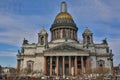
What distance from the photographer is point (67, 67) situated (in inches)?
2810

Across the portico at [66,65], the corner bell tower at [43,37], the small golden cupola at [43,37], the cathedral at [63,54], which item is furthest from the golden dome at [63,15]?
the portico at [66,65]

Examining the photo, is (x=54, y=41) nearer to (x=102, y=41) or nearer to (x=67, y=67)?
(x=67, y=67)

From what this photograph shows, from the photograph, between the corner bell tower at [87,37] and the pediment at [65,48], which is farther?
the corner bell tower at [87,37]

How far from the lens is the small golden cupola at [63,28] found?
81.2 meters

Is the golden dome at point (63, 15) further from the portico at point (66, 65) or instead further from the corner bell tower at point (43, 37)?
the portico at point (66, 65)

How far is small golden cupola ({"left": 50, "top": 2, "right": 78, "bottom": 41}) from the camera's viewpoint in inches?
3199

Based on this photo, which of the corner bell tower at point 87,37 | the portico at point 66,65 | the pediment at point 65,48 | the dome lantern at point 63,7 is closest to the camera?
the portico at point 66,65

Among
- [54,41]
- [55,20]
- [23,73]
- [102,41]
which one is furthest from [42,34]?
[102,41]

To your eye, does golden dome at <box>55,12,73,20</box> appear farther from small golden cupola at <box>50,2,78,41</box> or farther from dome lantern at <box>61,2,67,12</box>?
dome lantern at <box>61,2,67,12</box>

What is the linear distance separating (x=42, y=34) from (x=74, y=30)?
→ 1403 centimetres

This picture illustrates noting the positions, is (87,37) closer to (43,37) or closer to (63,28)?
(63,28)

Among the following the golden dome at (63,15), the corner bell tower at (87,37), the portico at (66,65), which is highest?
the golden dome at (63,15)

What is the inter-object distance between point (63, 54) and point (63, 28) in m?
15.7

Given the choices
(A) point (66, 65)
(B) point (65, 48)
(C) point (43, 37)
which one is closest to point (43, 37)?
(C) point (43, 37)
